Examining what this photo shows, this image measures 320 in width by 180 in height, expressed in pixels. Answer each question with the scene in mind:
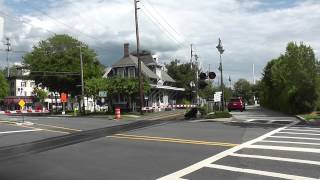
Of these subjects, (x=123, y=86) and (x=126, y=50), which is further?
(x=126, y=50)

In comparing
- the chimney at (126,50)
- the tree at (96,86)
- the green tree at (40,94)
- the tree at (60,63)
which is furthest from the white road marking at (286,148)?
the green tree at (40,94)

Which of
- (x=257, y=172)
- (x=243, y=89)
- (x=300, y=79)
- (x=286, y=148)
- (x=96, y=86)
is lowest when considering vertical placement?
(x=257, y=172)

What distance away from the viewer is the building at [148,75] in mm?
69875

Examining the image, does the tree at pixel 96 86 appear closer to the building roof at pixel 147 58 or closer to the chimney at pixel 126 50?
the chimney at pixel 126 50

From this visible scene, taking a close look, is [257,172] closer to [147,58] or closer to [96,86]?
[96,86]

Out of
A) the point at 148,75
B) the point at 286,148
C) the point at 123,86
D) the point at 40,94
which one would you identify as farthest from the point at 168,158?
the point at 40,94

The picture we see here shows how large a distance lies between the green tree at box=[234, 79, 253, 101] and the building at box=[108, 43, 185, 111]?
2956 inches

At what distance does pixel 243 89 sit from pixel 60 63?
9975 centimetres

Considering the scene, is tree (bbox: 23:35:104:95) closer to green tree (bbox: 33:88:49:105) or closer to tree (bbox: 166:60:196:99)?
tree (bbox: 166:60:196:99)

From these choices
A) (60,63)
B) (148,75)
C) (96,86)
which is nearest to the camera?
(96,86)

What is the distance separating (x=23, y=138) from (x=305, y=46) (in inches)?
1195

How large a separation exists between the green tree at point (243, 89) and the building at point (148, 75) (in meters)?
75.1

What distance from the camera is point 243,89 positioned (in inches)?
6491

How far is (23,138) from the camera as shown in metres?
24.0
